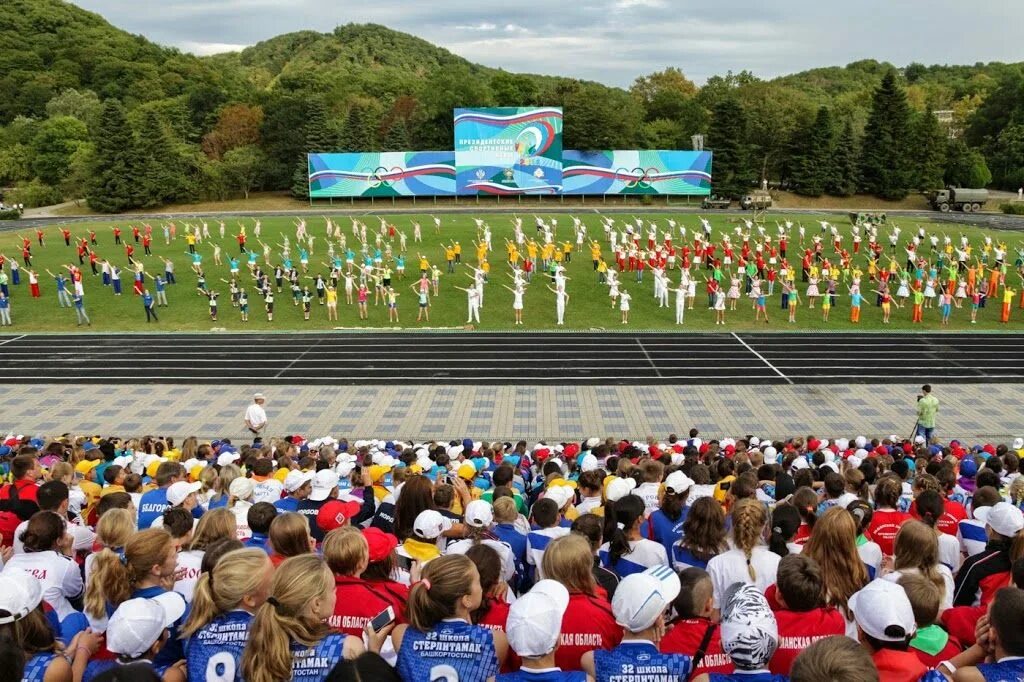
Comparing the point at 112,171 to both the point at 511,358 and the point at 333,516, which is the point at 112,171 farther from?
the point at 333,516

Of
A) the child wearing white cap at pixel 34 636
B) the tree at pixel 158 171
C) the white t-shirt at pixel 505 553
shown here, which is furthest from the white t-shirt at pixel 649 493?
the tree at pixel 158 171

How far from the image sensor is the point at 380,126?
73.4 metres

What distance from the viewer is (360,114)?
226 feet

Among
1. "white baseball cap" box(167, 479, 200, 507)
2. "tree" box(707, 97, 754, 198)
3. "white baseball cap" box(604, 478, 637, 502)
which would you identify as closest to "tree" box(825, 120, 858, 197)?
"tree" box(707, 97, 754, 198)

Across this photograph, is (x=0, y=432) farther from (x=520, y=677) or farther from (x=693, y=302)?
(x=693, y=302)

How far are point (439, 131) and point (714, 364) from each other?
56.1 meters

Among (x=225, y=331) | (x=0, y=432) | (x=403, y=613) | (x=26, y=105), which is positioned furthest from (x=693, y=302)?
(x=26, y=105)

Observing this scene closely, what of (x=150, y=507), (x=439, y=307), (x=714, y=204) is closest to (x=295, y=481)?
(x=150, y=507)

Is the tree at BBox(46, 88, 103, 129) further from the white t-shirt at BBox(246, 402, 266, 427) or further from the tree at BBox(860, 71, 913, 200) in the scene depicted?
the white t-shirt at BBox(246, 402, 266, 427)

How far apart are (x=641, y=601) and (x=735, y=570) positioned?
5.72 ft

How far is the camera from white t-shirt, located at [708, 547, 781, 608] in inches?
201

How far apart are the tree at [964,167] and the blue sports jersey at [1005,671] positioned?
238 feet

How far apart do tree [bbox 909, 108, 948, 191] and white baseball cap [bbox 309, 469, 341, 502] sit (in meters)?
67.3

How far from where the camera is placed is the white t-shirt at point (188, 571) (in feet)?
16.1
